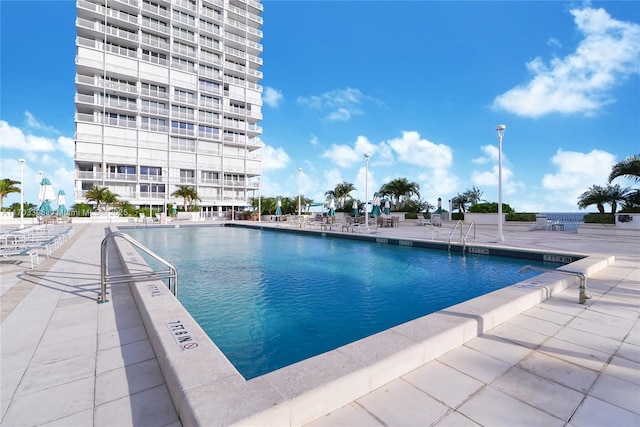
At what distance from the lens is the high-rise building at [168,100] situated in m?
32.3

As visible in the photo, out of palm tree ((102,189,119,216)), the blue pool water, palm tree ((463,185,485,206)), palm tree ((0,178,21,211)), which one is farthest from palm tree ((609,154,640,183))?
palm tree ((0,178,21,211))

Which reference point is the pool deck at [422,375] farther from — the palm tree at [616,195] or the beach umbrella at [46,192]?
the palm tree at [616,195]

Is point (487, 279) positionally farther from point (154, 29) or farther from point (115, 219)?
point (154, 29)

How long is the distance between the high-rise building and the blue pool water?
1066 inches

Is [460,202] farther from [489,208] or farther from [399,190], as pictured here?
[489,208]

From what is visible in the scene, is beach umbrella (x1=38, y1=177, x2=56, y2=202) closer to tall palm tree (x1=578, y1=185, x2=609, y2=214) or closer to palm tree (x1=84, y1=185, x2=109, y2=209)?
palm tree (x1=84, y1=185, x2=109, y2=209)

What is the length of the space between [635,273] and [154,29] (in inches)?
1851

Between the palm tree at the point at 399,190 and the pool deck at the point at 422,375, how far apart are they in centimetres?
2655

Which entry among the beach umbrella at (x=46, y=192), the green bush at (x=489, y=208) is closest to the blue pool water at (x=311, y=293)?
the beach umbrella at (x=46, y=192)

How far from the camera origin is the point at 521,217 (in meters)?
18.9


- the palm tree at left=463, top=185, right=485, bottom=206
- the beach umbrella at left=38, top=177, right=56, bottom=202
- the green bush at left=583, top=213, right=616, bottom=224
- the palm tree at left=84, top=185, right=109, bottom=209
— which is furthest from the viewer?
the palm tree at left=84, top=185, right=109, bottom=209

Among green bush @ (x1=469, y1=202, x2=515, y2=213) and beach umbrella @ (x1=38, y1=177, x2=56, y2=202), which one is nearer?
beach umbrella @ (x1=38, y1=177, x2=56, y2=202)

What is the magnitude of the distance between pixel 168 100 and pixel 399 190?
99.0 ft

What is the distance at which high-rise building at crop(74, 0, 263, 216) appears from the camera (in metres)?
32.3
